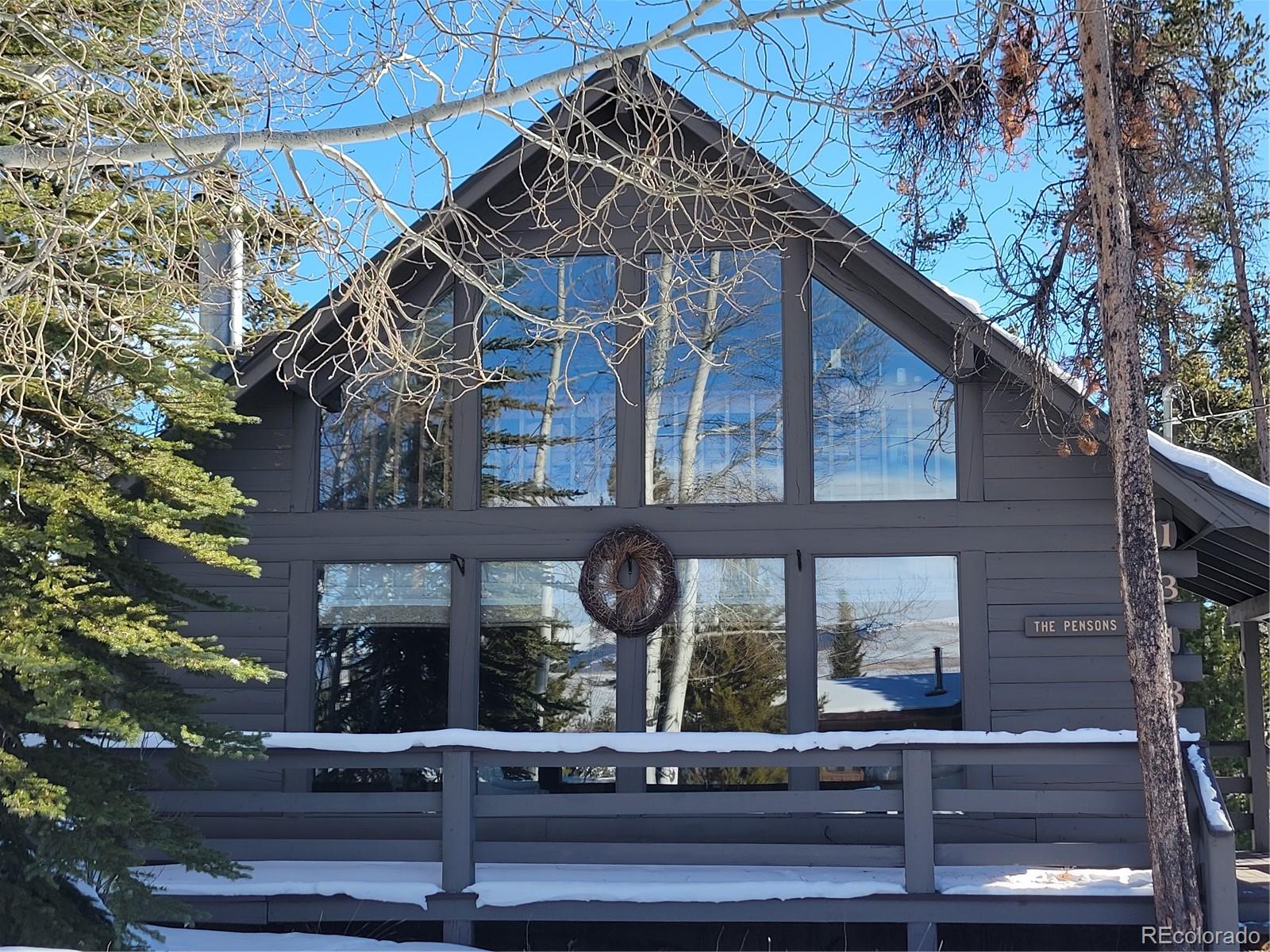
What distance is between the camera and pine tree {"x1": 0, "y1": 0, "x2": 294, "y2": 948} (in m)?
5.52

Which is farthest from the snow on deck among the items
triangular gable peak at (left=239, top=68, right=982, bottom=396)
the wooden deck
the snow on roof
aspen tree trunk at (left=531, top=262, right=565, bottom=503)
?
triangular gable peak at (left=239, top=68, right=982, bottom=396)

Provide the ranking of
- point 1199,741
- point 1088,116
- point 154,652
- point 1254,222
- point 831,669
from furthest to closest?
1. point 1254,222
2. point 831,669
3. point 1199,741
4. point 1088,116
5. point 154,652

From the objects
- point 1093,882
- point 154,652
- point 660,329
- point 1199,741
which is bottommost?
point 1093,882

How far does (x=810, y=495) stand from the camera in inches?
313

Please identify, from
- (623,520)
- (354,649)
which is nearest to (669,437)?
(623,520)

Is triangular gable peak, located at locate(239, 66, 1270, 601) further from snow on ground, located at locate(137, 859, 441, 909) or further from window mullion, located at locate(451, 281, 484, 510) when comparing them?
snow on ground, located at locate(137, 859, 441, 909)

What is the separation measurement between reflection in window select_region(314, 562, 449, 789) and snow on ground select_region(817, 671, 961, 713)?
2.57 m

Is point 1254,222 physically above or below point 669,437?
above

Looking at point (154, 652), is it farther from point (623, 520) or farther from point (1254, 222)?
point (1254, 222)

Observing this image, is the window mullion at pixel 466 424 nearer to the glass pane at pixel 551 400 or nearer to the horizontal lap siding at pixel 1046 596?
the glass pane at pixel 551 400

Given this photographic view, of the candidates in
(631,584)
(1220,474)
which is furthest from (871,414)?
(1220,474)

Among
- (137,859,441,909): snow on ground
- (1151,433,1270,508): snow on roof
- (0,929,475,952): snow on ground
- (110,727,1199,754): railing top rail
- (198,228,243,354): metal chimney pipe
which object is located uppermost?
(198,228,243,354): metal chimney pipe

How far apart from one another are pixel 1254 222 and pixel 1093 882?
22.6 ft

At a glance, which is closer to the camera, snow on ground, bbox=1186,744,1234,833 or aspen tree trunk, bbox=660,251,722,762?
snow on ground, bbox=1186,744,1234,833
